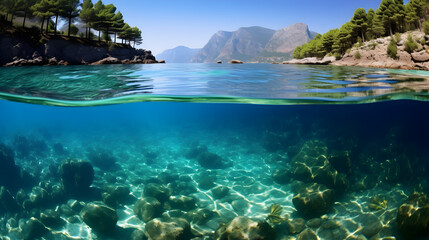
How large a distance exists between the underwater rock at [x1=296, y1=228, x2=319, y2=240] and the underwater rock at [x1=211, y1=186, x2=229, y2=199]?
7.52 ft

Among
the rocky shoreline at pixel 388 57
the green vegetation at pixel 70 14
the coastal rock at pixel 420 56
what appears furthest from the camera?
the green vegetation at pixel 70 14

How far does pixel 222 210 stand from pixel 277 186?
6.62ft

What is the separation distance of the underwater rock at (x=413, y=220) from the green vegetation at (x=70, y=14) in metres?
53.3

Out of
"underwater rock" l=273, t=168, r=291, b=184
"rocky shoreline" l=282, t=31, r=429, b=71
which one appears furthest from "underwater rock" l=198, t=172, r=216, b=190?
"rocky shoreline" l=282, t=31, r=429, b=71

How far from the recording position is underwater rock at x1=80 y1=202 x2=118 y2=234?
6898 mm

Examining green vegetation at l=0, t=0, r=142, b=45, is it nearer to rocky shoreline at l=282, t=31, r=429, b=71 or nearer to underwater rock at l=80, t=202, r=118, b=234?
rocky shoreline at l=282, t=31, r=429, b=71

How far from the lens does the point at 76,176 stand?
8.75 metres

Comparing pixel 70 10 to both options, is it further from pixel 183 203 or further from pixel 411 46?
pixel 411 46

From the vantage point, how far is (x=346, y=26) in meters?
53.0

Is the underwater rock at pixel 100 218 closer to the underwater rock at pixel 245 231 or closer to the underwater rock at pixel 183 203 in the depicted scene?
the underwater rock at pixel 183 203

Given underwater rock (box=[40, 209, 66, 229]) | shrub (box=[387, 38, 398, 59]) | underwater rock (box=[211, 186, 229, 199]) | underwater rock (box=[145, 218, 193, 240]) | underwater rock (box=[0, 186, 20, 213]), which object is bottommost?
underwater rock (box=[0, 186, 20, 213])

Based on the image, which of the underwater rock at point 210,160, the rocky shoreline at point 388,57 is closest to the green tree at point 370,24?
the rocky shoreline at point 388,57

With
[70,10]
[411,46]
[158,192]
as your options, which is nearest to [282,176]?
[158,192]

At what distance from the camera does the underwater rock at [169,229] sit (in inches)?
237
